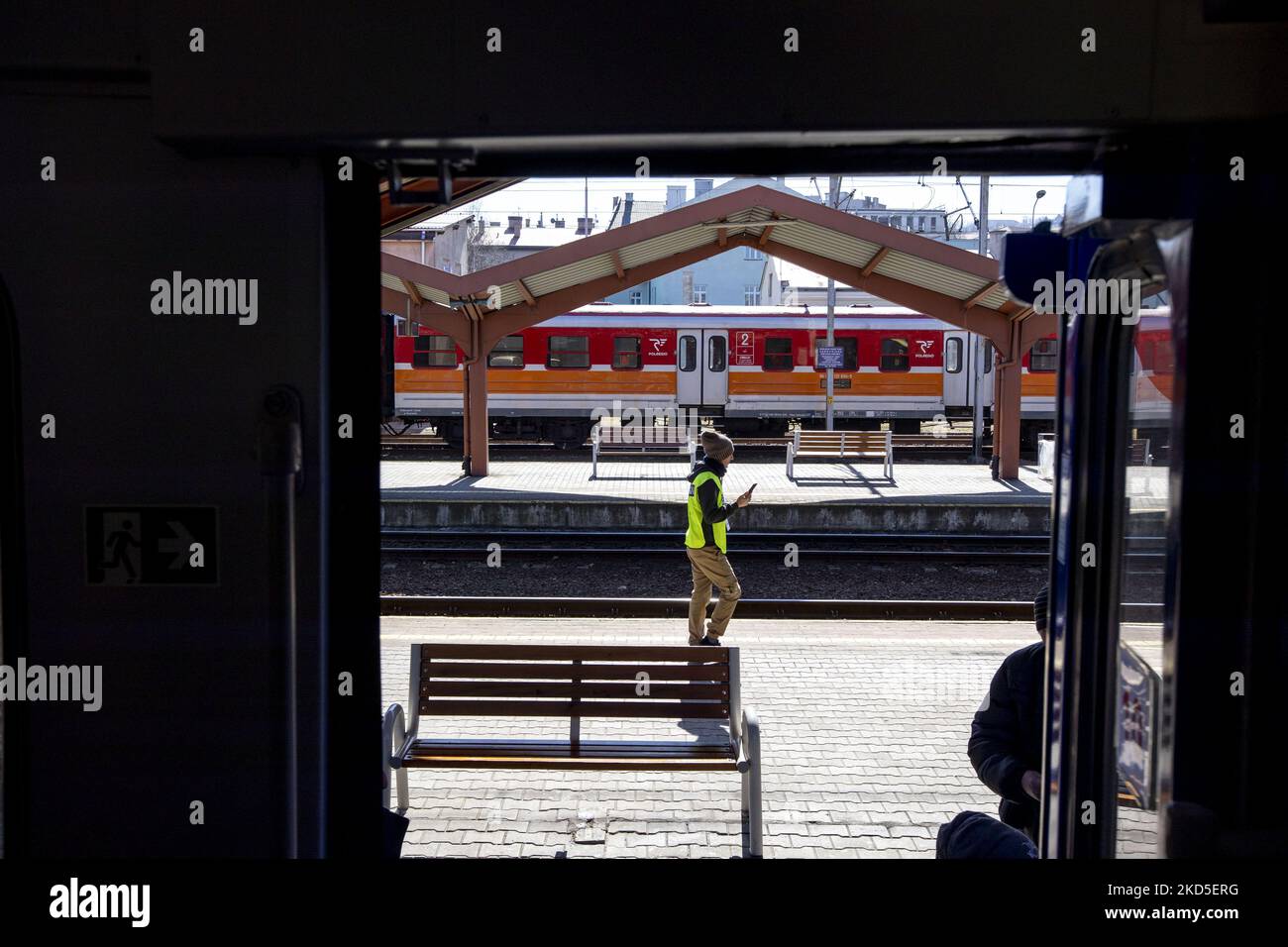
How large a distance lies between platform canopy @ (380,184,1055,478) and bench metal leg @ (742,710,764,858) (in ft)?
29.0

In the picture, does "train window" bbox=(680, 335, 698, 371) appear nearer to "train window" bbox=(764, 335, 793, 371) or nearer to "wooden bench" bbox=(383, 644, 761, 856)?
"train window" bbox=(764, 335, 793, 371)

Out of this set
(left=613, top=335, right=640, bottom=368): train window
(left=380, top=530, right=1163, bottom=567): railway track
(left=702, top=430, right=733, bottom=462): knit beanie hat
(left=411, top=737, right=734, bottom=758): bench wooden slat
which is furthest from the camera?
(left=613, top=335, right=640, bottom=368): train window

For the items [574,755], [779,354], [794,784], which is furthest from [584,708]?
[779,354]

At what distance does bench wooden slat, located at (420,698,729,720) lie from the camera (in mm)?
4715

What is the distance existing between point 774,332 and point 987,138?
22.2 metres

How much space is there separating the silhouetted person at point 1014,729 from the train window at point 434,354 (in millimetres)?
20937

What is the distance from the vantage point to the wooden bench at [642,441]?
20.2 m

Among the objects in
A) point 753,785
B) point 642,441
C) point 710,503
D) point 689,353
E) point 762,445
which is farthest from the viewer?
point 689,353

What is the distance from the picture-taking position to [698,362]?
2380 cm

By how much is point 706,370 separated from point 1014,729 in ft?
68.3

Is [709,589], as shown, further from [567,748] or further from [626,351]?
[626,351]

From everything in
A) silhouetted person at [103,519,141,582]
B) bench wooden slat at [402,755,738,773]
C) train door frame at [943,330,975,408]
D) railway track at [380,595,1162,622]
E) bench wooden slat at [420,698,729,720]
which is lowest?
railway track at [380,595,1162,622]

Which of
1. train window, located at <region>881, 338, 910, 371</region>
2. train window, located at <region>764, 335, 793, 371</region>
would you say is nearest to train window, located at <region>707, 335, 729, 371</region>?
train window, located at <region>764, 335, 793, 371</region>
